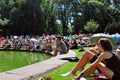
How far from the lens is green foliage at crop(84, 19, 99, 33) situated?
64078mm

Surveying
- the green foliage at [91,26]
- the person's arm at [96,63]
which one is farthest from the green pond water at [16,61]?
the green foliage at [91,26]

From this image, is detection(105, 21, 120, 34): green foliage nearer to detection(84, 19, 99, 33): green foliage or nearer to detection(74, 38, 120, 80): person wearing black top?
detection(84, 19, 99, 33): green foliage

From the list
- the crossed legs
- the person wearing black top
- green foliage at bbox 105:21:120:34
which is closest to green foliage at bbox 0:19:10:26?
green foliage at bbox 105:21:120:34

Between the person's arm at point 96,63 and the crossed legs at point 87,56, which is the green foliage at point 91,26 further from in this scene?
the person's arm at point 96,63

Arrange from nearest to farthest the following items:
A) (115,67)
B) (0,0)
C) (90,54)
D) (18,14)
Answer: (115,67) → (90,54) → (18,14) → (0,0)

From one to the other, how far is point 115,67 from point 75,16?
66298 millimetres

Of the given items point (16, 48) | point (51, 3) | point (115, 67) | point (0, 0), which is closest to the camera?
point (115, 67)

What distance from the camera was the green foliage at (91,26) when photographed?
6408cm

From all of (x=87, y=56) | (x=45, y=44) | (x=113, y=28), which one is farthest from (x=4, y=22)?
(x=87, y=56)

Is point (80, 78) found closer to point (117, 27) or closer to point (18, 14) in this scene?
point (18, 14)

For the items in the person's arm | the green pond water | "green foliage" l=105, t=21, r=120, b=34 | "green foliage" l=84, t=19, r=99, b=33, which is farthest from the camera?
"green foliage" l=84, t=19, r=99, b=33

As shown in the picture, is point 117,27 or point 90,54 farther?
point 117,27

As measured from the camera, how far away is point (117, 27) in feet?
204

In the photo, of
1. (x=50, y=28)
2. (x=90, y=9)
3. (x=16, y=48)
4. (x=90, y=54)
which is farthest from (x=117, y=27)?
(x=90, y=54)
